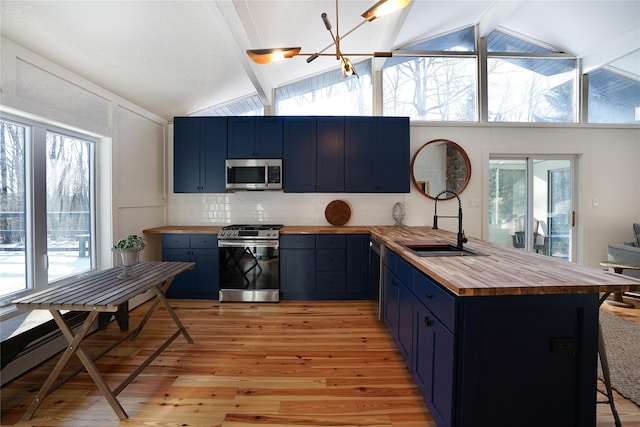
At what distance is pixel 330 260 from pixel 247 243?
111cm

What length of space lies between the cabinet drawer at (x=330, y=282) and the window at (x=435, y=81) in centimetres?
249

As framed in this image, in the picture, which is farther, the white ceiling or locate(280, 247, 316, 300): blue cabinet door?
locate(280, 247, 316, 300): blue cabinet door

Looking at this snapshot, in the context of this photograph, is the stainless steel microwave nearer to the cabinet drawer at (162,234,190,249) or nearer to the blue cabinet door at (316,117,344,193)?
the blue cabinet door at (316,117,344,193)

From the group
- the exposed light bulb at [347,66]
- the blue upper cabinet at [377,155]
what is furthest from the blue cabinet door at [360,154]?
the exposed light bulb at [347,66]

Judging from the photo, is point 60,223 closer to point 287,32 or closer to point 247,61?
point 247,61

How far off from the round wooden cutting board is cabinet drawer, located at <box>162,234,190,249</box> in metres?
2.03

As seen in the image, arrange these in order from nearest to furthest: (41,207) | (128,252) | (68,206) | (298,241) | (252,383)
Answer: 1. (252,383)
2. (128,252)
3. (41,207)
4. (68,206)
5. (298,241)

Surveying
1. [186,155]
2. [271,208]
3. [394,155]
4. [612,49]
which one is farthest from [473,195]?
[186,155]

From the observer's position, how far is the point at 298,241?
363cm

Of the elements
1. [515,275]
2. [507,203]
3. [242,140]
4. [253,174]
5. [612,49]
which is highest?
[612,49]

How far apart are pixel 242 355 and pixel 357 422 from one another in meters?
1.14

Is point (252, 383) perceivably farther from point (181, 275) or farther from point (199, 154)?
point (199, 154)

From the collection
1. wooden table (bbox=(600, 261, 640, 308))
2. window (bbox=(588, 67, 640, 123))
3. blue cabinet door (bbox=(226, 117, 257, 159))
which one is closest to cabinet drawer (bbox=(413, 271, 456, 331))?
blue cabinet door (bbox=(226, 117, 257, 159))

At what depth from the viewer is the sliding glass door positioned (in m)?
4.21
